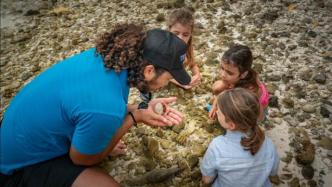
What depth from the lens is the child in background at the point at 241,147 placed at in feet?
6.64

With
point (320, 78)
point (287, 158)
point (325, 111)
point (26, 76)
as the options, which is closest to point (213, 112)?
point (287, 158)

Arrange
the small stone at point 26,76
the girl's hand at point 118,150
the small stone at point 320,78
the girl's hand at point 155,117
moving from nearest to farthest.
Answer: the girl's hand at point 155,117
the girl's hand at point 118,150
the small stone at point 320,78
the small stone at point 26,76

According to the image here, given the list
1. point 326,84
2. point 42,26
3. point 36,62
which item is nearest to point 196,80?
point 326,84

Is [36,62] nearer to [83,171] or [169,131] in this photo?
[169,131]

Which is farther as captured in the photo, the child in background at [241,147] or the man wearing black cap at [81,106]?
the child in background at [241,147]

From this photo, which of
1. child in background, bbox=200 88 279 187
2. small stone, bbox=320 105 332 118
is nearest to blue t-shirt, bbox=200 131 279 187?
child in background, bbox=200 88 279 187

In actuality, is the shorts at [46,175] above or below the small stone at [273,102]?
above

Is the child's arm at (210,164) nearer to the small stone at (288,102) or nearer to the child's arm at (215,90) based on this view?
the child's arm at (215,90)

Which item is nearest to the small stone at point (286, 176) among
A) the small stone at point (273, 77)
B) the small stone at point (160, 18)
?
the small stone at point (273, 77)

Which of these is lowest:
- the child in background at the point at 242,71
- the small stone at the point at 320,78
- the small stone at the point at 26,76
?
the small stone at the point at 26,76

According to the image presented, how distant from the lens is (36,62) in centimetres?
423

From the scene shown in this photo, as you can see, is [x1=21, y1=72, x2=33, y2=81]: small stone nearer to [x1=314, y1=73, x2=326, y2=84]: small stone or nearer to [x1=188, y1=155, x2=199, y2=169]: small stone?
[x1=188, y1=155, x2=199, y2=169]: small stone

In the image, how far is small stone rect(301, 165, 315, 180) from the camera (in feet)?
8.48

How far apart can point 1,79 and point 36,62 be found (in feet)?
1.54
